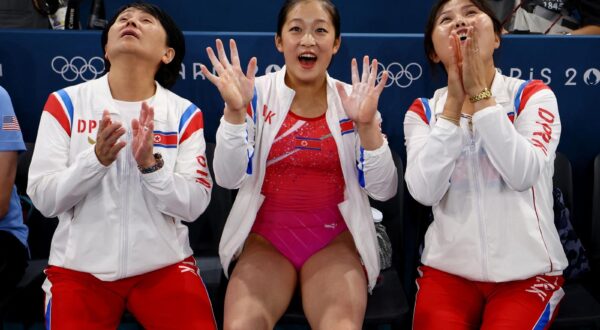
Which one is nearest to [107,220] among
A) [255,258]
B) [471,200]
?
[255,258]

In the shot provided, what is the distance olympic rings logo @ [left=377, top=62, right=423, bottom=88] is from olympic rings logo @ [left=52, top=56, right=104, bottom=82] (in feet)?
4.82

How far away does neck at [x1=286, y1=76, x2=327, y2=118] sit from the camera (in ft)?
10.4

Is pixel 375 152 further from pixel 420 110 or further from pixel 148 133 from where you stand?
pixel 148 133

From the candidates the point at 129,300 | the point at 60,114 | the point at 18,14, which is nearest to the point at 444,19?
the point at 60,114

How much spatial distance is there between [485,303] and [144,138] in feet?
4.98

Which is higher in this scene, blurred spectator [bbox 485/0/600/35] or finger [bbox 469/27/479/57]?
blurred spectator [bbox 485/0/600/35]

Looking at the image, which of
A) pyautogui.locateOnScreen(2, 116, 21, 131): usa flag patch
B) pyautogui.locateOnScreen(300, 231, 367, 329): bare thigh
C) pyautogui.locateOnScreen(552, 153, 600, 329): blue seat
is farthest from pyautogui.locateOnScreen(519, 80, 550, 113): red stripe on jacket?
pyautogui.locateOnScreen(2, 116, 21, 131): usa flag patch

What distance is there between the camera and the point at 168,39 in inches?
128

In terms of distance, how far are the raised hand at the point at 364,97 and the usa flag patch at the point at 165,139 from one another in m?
0.73

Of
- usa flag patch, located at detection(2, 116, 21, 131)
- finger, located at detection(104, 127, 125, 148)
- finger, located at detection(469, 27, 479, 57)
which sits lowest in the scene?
usa flag patch, located at detection(2, 116, 21, 131)

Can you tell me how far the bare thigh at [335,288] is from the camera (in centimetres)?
273

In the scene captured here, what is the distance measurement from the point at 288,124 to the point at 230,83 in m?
0.40

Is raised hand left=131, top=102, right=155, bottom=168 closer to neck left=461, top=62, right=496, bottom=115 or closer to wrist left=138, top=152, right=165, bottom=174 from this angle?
wrist left=138, top=152, right=165, bottom=174

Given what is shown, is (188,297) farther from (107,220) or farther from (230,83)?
(230,83)
